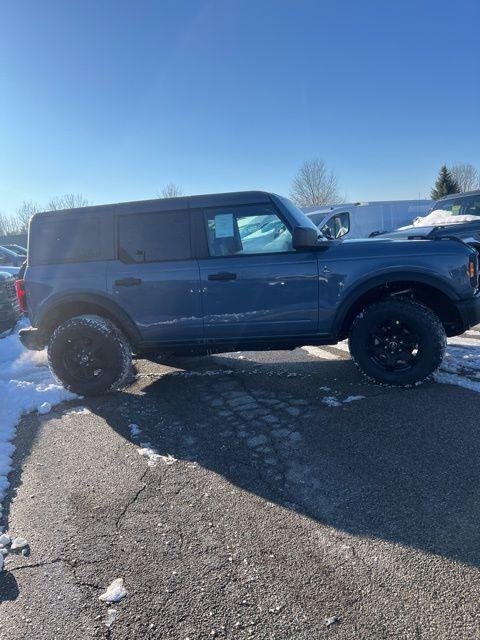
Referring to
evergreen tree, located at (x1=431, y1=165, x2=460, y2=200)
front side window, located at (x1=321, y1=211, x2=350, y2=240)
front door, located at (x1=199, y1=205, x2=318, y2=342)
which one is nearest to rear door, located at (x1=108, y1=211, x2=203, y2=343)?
front door, located at (x1=199, y1=205, x2=318, y2=342)

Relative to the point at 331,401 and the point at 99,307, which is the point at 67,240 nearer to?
the point at 99,307

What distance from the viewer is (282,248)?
A: 450cm

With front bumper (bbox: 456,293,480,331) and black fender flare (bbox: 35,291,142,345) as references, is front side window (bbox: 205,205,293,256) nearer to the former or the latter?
black fender flare (bbox: 35,291,142,345)

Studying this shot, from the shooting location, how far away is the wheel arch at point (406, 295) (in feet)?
14.3

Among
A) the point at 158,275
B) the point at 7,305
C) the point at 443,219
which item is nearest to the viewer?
the point at 158,275

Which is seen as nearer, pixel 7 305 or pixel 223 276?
pixel 223 276

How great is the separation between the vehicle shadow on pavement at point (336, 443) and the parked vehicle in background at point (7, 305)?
4880mm

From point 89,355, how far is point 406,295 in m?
3.32

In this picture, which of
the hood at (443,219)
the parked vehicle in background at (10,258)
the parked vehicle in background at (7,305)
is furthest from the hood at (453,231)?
the parked vehicle in background at (10,258)

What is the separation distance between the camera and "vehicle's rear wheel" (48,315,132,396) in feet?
15.2

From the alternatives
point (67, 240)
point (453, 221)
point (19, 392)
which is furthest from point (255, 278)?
point (453, 221)

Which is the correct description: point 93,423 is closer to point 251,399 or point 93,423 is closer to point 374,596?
point 251,399

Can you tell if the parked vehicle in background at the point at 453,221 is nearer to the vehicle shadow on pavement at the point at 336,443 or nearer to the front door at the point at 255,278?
the front door at the point at 255,278

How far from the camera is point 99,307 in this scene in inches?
188
